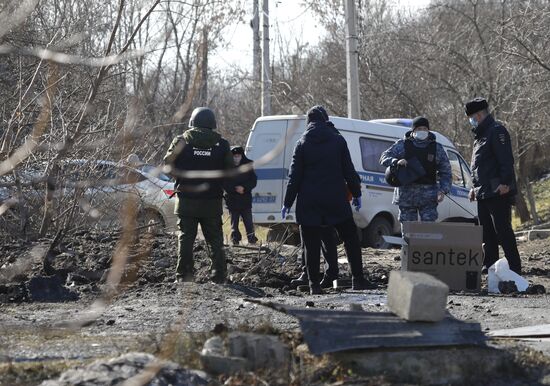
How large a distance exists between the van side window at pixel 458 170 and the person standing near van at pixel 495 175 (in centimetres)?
754

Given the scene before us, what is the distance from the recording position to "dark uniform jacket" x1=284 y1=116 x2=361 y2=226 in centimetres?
1034

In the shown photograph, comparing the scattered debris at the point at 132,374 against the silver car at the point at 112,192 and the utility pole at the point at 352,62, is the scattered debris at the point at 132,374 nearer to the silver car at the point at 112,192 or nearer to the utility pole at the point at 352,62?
the silver car at the point at 112,192

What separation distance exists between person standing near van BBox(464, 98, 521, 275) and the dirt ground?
668mm

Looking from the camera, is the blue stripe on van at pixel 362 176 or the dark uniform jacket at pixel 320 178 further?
the blue stripe on van at pixel 362 176

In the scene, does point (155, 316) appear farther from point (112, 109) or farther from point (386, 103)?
point (386, 103)

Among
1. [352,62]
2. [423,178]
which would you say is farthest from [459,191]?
[423,178]

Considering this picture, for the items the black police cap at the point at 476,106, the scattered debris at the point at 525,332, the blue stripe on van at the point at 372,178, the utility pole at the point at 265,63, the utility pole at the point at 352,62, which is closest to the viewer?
the scattered debris at the point at 525,332

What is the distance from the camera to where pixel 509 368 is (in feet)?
19.5

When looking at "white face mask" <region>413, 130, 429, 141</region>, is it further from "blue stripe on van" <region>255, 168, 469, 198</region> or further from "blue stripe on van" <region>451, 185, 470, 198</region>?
"blue stripe on van" <region>451, 185, 470, 198</region>

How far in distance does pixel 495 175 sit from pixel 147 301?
3906mm

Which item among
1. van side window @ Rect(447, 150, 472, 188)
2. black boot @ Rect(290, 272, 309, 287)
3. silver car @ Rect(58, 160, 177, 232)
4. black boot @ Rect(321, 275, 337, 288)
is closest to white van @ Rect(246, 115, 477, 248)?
van side window @ Rect(447, 150, 472, 188)

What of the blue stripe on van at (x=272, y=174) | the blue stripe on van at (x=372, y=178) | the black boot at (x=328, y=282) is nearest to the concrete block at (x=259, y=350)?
the black boot at (x=328, y=282)

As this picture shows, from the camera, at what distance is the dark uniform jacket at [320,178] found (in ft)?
33.9

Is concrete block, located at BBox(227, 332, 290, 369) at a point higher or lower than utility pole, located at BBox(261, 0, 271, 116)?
lower
